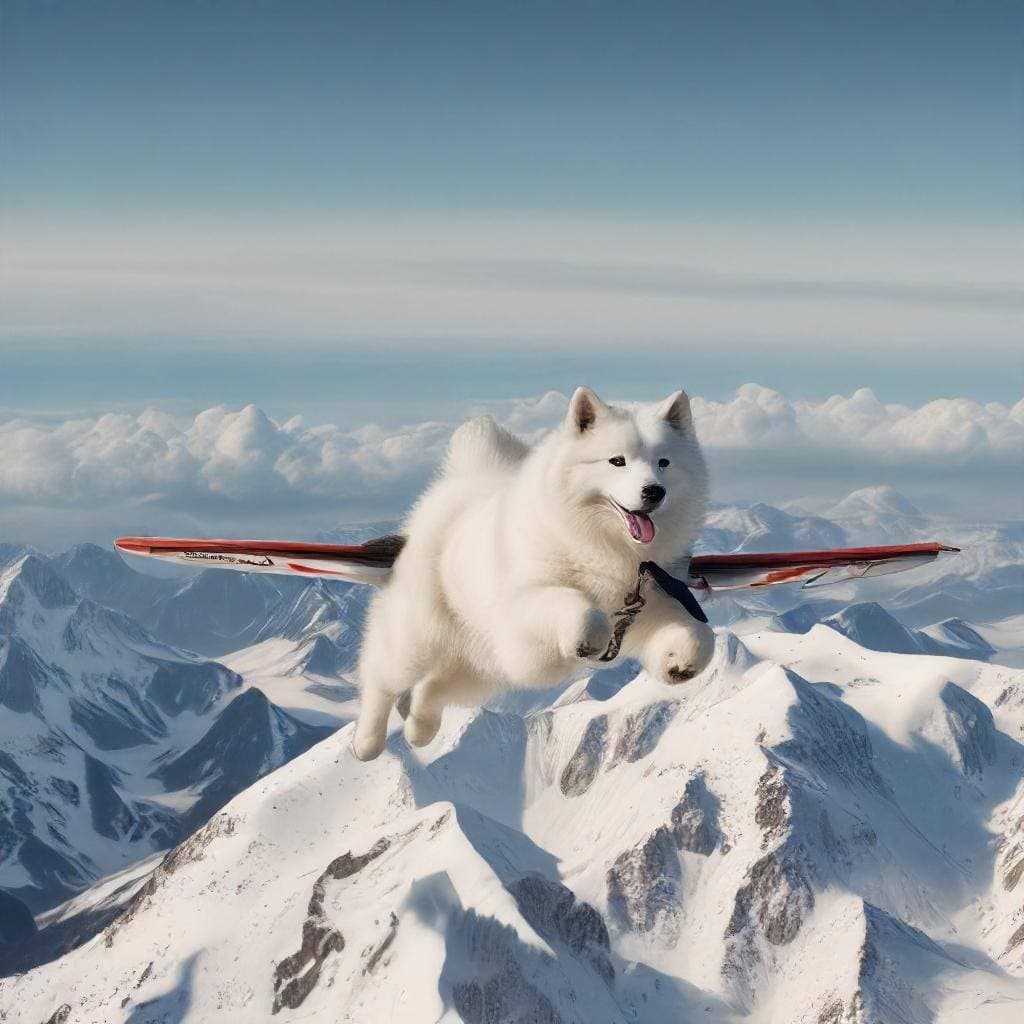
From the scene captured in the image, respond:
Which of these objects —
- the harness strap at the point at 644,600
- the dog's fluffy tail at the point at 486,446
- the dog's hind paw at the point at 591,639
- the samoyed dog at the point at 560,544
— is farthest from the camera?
the dog's fluffy tail at the point at 486,446

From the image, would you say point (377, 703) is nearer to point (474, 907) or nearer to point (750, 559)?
point (750, 559)

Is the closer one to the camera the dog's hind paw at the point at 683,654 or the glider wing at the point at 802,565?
the dog's hind paw at the point at 683,654

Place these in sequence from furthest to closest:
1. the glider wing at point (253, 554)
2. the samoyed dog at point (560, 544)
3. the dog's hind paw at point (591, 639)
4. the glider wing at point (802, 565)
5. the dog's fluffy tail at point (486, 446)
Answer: the dog's fluffy tail at point (486, 446) → the glider wing at point (253, 554) → the glider wing at point (802, 565) → the samoyed dog at point (560, 544) → the dog's hind paw at point (591, 639)

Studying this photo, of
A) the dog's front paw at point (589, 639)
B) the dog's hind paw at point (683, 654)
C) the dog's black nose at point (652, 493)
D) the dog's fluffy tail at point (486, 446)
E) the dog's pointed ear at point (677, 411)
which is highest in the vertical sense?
the dog's pointed ear at point (677, 411)

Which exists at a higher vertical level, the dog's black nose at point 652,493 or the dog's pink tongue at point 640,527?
the dog's black nose at point 652,493

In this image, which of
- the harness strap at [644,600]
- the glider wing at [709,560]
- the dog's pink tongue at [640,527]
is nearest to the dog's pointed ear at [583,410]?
the dog's pink tongue at [640,527]

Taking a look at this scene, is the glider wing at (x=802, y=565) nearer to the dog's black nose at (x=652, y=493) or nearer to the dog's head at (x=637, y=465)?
the dog's head at (x=637, y=465)

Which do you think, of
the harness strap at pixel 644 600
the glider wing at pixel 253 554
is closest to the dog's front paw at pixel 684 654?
the harness strap at pixel 644 600

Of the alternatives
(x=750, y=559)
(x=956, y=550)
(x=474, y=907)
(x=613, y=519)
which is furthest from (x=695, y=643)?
(x=474, y=907)
